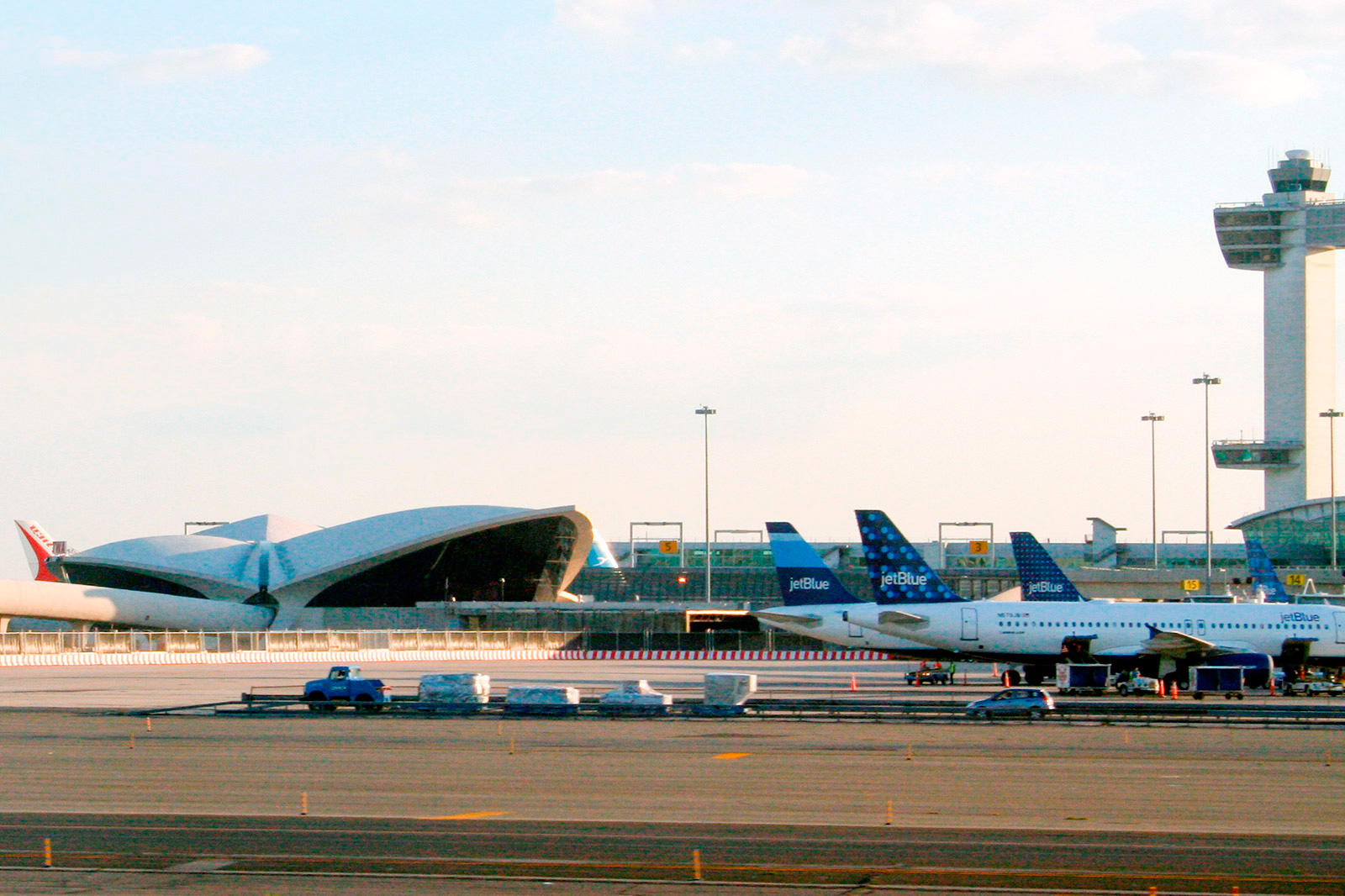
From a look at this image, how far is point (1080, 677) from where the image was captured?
187 ft

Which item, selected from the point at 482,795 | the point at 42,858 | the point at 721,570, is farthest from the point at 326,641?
the point at 42,858

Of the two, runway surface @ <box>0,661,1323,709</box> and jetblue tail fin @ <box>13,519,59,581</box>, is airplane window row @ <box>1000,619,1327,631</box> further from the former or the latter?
jetblue tail fin @ <box>13,519,59,581</box>

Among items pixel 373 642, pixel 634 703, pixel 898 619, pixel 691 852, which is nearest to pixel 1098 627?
pixel 898 619

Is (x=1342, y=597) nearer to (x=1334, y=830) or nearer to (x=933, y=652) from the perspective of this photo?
(x=933, y=652)

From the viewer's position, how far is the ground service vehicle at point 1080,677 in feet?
187

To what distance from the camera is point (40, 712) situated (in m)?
45.9

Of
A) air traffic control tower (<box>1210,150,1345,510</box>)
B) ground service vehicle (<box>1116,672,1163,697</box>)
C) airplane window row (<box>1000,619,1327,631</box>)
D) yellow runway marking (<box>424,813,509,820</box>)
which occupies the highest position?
air traffic control tower (<box>1210,150,1345,510</box>)

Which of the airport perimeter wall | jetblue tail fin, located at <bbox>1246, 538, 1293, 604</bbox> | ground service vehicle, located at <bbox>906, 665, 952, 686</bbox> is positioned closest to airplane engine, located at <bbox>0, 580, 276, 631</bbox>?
the airport perimeter wall

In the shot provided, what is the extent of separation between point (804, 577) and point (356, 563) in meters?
65.5

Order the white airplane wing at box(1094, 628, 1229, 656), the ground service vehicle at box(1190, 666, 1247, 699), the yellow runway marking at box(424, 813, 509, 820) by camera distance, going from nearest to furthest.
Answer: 1. the yellow runway marking at box(424, 813, 509, 820)
2. the ground service vehicle at box(1190, 666, 1247, 699)
3. the white airplane wing at box(1094, 628, 1229, 656)

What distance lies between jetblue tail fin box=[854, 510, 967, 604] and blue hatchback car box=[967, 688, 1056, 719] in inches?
756

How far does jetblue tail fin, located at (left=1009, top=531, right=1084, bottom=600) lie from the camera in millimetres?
78375

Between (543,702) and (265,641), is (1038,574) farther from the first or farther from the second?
(265,641)

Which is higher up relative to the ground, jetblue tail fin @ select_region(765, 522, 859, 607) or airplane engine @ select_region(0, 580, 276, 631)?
jetblue tail fin @ select_region(765, 522, 859, 607)
